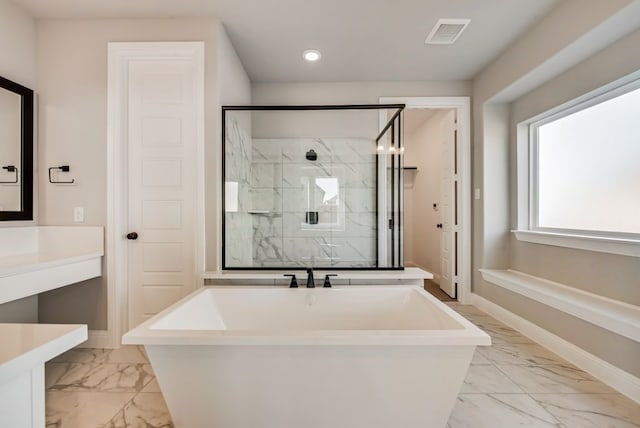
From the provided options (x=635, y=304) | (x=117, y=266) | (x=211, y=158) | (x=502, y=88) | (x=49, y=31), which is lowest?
(x=635, y=304)

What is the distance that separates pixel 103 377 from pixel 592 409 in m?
2.86

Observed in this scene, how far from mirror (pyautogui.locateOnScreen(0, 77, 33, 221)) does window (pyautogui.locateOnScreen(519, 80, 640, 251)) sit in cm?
419

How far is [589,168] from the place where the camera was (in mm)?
2361

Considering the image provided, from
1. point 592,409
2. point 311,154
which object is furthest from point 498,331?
point 311,154

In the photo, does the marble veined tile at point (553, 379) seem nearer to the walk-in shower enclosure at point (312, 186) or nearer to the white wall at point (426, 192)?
the walk-in shower enclosure at point (312, 186)

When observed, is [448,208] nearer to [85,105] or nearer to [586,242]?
[586,242]

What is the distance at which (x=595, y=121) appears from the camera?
91.3 inches

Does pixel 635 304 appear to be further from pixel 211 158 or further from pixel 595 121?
pixel 211 158

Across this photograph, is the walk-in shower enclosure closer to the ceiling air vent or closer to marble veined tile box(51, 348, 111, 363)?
the ceiling air vent

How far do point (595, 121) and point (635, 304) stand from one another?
4.36 feet

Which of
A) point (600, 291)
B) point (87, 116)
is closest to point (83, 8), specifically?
point (87, 116)

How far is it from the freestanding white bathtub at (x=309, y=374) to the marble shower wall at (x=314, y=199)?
1405mm

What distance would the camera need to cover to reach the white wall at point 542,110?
1926 millimetres

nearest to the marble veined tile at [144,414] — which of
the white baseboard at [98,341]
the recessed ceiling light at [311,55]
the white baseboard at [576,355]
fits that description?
the white baseboard at [98,341]
